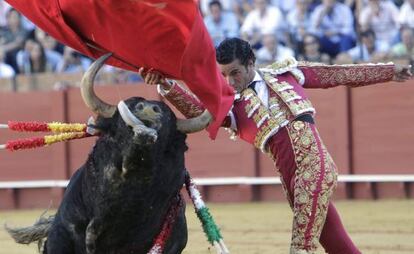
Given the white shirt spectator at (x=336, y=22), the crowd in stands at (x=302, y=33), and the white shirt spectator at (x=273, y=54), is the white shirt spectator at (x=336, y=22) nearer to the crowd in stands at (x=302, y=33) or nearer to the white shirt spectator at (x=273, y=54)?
the crowd in stands at (x=302, y=33)

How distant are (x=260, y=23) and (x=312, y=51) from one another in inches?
37.5

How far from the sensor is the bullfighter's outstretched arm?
482cm

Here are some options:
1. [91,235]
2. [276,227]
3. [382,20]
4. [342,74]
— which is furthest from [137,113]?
[382,20]

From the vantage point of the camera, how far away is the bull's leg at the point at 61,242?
4.49m

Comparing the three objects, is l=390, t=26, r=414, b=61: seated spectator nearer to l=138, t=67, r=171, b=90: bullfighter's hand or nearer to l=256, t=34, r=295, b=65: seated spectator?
l=256, t=34, r=295, b=65: seated spectator

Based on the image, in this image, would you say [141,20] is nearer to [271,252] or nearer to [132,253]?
[132,253]

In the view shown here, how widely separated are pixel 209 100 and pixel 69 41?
68 cm

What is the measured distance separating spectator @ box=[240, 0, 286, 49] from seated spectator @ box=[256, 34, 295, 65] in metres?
0.15

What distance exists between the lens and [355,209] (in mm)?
9438

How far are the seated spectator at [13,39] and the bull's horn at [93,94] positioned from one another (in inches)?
300

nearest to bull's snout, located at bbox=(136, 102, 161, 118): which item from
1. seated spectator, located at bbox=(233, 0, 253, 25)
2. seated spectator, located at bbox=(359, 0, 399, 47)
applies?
seated spectator, located at bbox=(359, 0, 399, 47)

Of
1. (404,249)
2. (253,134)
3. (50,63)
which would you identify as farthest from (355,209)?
(253,134)

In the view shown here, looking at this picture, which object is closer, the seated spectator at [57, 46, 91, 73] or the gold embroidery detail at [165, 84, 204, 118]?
the gold embroidery detail at [165, 84, 204, 118]

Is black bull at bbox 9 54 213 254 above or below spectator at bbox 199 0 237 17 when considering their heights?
below
